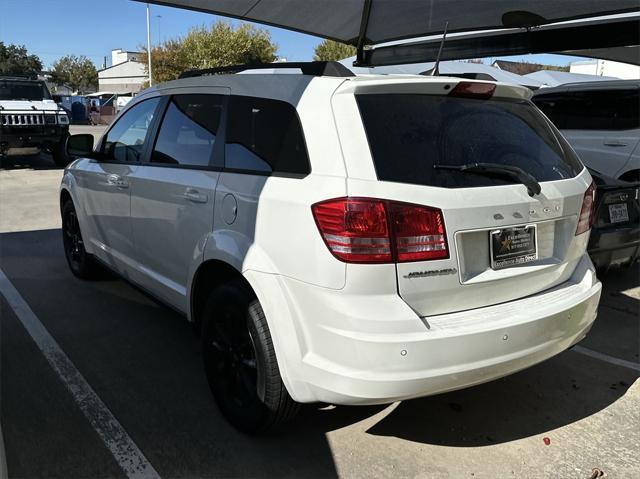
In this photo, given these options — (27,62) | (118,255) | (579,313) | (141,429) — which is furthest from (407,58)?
(27,62)

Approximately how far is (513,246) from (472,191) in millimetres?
352

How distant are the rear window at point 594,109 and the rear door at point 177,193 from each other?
542cm

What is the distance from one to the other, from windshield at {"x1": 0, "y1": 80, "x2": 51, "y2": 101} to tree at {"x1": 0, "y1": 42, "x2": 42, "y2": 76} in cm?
5458

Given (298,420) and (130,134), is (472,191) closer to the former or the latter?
(298,420)

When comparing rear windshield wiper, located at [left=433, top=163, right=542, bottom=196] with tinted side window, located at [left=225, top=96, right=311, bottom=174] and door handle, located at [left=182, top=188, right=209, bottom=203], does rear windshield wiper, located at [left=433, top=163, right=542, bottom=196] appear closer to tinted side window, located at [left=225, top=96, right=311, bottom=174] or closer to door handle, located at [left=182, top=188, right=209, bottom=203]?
tinted side window, located at [left=225, top=96, right=311, bottom=174]

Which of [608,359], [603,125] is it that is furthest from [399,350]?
[603,125]

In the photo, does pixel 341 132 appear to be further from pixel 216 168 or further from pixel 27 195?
pixel 27 195

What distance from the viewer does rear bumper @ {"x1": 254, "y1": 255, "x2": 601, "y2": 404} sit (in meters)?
2.15

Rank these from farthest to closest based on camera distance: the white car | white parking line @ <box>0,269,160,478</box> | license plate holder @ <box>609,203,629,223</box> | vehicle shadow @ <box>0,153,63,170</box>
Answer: vehicle shadow @ <box>0,153,63,170</box> → the white car → license plate holder @ <box>609,203,629,223</box> → white parking line @ <box>0,269,160,478</box>

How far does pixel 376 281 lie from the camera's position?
2.14 m

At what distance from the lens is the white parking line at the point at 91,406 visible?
2.60 m

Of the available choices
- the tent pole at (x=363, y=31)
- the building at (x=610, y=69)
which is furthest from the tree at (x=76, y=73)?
the tent pole at (x=363, y=31)

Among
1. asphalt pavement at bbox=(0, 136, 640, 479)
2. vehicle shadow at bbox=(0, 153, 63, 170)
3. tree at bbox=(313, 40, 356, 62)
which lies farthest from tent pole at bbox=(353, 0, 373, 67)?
tree at bbox=(313, 40, 356, 62)

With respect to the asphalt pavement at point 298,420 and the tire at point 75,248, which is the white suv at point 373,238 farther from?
the tire at point 75,248
